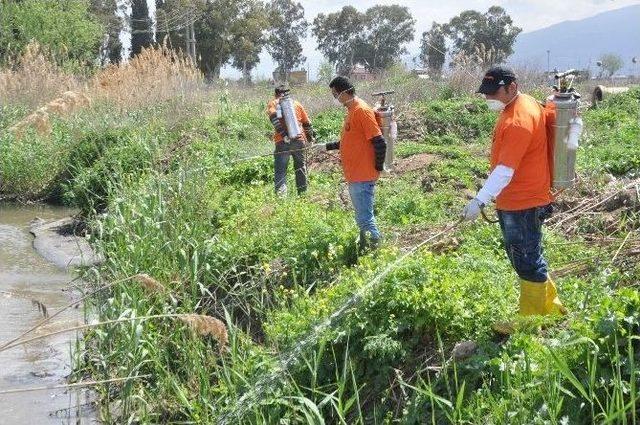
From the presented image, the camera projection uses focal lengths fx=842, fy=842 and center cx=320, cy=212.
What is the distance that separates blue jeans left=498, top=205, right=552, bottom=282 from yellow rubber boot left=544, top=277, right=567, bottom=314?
0.11 metres

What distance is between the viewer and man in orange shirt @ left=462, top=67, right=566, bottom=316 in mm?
5066

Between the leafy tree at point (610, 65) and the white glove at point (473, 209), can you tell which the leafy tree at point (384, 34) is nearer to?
the leafy tree at point (610, 65)

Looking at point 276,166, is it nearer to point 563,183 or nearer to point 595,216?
point 595,216

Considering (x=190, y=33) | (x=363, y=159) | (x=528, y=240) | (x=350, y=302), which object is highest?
(x=190, y=33)

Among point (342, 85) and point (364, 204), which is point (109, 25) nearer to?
point (342, 85)

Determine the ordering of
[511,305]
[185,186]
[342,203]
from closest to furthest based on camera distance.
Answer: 1. [511,305]
2. [185,186]
3. [342,203]

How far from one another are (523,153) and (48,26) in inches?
1225

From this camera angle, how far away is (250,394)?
5125 mm

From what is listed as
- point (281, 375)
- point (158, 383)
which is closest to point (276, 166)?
point (158, 383)

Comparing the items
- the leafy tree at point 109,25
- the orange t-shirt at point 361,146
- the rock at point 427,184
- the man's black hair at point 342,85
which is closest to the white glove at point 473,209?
the orange t-shirt at point 361,146

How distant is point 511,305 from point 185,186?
4.18 meters

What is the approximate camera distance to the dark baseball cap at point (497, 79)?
5098mm

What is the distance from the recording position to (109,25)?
45406 millimetres

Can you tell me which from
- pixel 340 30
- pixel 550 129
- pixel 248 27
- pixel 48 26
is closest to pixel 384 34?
pixel 340 30
